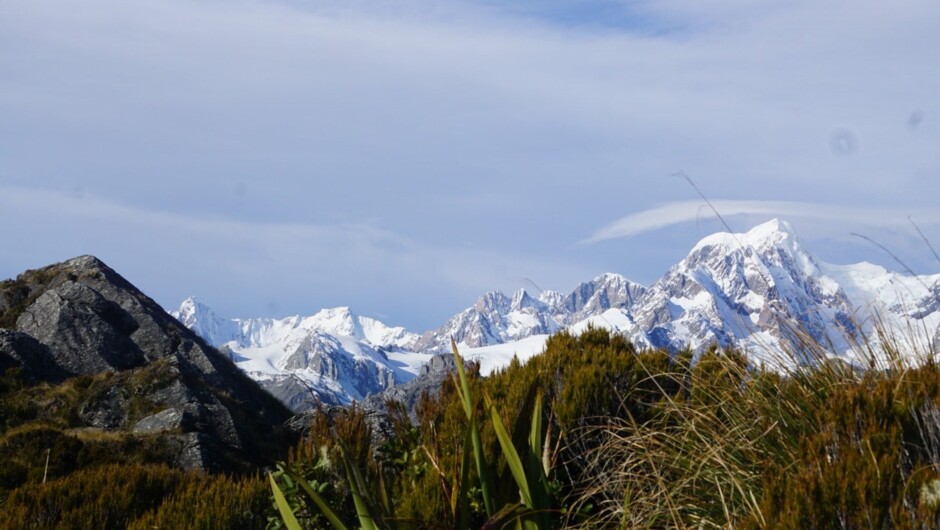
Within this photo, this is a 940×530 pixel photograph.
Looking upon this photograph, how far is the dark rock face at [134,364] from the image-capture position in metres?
14.3

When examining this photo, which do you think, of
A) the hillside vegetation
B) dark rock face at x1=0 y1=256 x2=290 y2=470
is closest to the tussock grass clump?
the hillside vegetation

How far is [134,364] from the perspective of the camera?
1798 cm

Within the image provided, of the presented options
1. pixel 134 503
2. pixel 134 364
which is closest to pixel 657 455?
pixel 134 503

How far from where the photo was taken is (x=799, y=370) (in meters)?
5.10

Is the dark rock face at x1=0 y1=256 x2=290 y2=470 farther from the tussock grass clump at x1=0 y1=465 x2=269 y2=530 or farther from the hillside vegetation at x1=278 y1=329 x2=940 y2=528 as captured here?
the hillside vegetation at x1=278 y1=329 x2=940 y2=528

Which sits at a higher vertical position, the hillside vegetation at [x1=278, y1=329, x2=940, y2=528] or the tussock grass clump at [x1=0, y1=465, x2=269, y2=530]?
the hillside vegetation at [x1=278, y1=329, x2=940, y2=528]

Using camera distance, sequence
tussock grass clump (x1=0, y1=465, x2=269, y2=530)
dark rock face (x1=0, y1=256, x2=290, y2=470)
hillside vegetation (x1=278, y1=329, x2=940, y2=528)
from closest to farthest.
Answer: hillside vegetation (x1=278, y1=329, x2=940, y2=528) < tussock grass clump (x1=0, y1=465, x2=269, y2=530) < dark rock face (x1=0, y1=256, x2=290, y2=470)

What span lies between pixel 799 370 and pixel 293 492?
3.41 metres

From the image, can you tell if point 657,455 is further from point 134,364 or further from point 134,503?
point 134,364

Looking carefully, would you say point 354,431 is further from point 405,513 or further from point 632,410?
point 632,410

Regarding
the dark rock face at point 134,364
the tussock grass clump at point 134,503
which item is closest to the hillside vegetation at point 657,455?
the tussock grass clump at point 134,503

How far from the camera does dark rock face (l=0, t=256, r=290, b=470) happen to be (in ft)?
46.9

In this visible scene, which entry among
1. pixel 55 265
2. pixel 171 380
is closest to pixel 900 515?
pixel 171 380

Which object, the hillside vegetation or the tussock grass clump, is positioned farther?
the tussock grass clump
